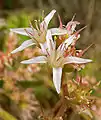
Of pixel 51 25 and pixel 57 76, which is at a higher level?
pixel 51 25

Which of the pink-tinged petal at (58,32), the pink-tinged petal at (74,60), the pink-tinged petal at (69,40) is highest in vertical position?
the pink-tinged petal at (58,32)

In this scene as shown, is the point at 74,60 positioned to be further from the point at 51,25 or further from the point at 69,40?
the point at 51,25

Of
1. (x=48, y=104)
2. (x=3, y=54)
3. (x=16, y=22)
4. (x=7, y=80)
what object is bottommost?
(x=48, y=104)

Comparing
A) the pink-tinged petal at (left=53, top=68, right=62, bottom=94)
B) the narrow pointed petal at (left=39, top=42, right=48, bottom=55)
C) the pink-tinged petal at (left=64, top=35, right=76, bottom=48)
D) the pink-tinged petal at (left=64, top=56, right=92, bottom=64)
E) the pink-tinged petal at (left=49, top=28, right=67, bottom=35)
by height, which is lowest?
the pink-tinged petal at (left=53, top=68, right=62, bottom=94)

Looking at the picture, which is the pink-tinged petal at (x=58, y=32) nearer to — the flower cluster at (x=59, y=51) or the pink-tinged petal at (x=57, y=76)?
the flower cluster at (x=59, y=51)

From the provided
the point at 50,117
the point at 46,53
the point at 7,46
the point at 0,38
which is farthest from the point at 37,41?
the point at 0,38

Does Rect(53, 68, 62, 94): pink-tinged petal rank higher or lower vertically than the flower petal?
lower

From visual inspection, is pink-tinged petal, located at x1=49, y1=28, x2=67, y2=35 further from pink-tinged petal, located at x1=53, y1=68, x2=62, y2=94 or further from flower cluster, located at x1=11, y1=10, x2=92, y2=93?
pink-tinged petal, located at x1=53, y1=68, x2=62, y2=94

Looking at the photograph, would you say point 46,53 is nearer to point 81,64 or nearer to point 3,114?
point 81,64

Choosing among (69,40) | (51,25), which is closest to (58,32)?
(69,40)

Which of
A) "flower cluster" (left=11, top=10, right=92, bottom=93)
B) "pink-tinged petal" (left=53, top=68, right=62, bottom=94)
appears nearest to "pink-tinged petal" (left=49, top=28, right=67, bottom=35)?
"flower cluster" (left=11, top=10, right=92, bottom=93)

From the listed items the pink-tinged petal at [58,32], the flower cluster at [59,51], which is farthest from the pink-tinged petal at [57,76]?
the pink-tinged petal at [58,32]
